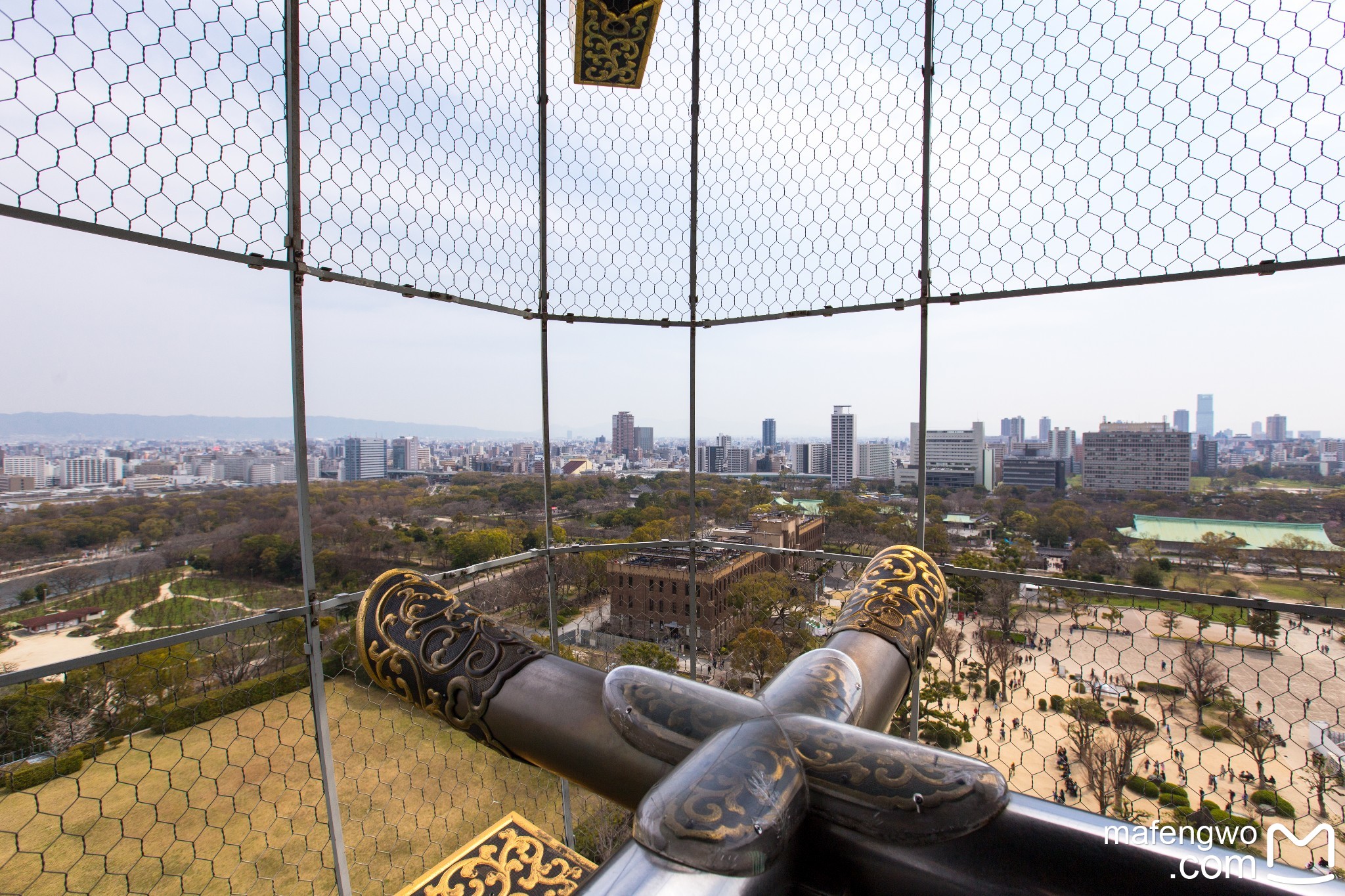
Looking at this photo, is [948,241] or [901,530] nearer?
[948,241]

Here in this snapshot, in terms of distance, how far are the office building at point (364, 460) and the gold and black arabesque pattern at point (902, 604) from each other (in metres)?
2.82

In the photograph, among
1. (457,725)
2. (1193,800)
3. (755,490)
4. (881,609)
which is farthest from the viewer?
(1193,800)

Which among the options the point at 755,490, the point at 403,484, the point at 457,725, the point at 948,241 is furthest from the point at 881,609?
the point at 403,484

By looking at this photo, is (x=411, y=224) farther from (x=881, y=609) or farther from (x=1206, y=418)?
(x=1206, y=418)

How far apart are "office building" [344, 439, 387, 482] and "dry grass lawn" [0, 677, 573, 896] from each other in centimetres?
141

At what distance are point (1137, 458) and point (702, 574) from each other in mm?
2108

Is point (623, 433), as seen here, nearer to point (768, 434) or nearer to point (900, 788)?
point (768, 434)

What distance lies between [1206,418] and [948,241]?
5.12 feet

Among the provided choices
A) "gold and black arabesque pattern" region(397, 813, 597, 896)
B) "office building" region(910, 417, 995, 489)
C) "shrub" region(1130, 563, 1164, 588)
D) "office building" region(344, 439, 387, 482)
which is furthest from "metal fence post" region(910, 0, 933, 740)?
"office building" region(344, 439, 387, 482)

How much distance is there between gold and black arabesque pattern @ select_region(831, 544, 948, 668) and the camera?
982mm

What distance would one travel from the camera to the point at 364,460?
12.5ft

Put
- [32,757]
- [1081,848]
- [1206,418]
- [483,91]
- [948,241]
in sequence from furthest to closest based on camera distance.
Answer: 1. [1206,418]
2. [483,91]
3. [948,241]
4. [32,757]
5. [1081,848]

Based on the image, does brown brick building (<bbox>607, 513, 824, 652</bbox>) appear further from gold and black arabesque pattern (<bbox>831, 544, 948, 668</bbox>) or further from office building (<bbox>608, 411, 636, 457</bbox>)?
office building (<bbox>608, 411, 636, 457</bbox>)

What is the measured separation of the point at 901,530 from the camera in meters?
2.24
